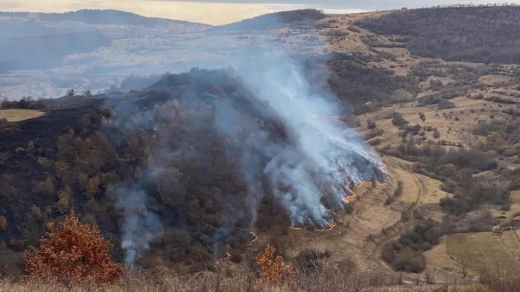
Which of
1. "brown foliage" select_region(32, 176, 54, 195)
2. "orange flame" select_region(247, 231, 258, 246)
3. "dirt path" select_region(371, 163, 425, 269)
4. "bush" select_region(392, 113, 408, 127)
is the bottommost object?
"bush" select_region(392, 113, 408, 127)

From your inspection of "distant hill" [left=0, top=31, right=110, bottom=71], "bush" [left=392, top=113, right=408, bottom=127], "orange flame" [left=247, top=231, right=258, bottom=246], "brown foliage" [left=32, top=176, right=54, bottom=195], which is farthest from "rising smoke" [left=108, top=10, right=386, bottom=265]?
"distant hill" [left=0, top=31, right=110, bottom=71]

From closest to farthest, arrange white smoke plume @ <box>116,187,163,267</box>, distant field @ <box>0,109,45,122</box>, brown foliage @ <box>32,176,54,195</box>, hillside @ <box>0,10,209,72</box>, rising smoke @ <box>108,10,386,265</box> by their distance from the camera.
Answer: white smoke plume @ <box>116,187,163,267</box>
brown foliage @ <box>32,176,54,195</box>
rising smoke @ <box>108,10,386,265</box>
distant field @ <box>0,109,45,122</box>
hillside @ <box>0,10,209,72</box>

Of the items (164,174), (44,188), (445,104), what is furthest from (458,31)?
(44,188)

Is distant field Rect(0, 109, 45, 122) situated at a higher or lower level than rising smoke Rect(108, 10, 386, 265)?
higher

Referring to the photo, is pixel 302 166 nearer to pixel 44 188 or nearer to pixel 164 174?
pixel 164 174

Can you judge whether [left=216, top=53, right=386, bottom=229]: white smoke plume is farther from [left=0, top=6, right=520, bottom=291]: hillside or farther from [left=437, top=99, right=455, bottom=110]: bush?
[left=437, top=99, right=455, bottom=110]: bush
